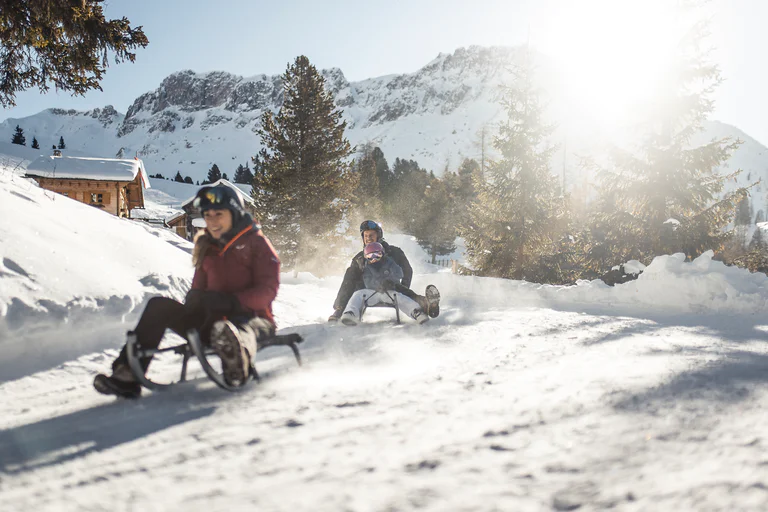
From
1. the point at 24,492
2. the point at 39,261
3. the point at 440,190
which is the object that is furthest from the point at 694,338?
the point at 440,190

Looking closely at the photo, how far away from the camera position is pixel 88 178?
86.4 feet

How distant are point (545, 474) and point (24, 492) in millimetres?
2008

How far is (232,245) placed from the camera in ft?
9.81

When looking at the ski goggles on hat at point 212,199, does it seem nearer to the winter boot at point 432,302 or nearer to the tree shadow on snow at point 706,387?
the tree shadow on snow at point 706,387

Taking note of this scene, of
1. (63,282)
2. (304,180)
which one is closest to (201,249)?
(63,282)

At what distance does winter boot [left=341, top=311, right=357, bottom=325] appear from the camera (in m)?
5.50

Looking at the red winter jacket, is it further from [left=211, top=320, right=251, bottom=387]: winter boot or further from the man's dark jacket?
the man's dark jacket

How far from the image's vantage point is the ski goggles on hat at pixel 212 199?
2.99m

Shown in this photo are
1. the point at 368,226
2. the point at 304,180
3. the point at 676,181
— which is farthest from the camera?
the point at 304,180

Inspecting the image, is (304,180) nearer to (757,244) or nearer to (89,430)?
(89,430)

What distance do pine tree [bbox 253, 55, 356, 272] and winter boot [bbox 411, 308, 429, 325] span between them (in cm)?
1551

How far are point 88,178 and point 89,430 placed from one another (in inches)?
1185

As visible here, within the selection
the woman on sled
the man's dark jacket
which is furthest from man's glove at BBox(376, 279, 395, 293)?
the woman on sled

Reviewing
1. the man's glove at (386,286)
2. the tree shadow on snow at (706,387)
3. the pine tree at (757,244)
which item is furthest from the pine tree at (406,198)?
the tree shadow on snow at (706,387)
